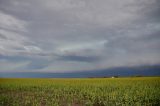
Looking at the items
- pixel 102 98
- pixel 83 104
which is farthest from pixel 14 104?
pixel 102 98

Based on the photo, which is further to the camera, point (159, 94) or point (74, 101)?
point (159, 94)

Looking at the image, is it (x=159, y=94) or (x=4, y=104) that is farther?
(x=159, y=94)

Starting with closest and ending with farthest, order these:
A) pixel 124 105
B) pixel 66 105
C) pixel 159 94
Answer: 1. pixel 124 105
2. pixel 66 105
3. pixel 159 94

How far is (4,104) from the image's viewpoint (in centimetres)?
1616

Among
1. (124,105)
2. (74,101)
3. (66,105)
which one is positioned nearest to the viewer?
(124,105)

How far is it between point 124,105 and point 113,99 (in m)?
1.90

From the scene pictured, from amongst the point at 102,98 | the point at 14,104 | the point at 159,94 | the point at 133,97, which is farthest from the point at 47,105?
the point at 159,94

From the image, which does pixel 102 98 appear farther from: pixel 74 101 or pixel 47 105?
pixel 47 105

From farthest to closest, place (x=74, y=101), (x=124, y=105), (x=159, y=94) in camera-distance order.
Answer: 1. (x=159, y=94)
2. (x=74, y=101)
3. (x=124, y=105)

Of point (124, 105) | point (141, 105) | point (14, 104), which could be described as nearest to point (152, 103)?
point (141, 105)

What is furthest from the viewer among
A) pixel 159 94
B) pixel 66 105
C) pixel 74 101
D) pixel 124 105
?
pixel 159 94

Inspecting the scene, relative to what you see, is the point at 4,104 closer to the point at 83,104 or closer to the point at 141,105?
the point at 83,104

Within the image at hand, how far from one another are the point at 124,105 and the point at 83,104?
2.68 metres

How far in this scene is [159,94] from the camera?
734 inches
